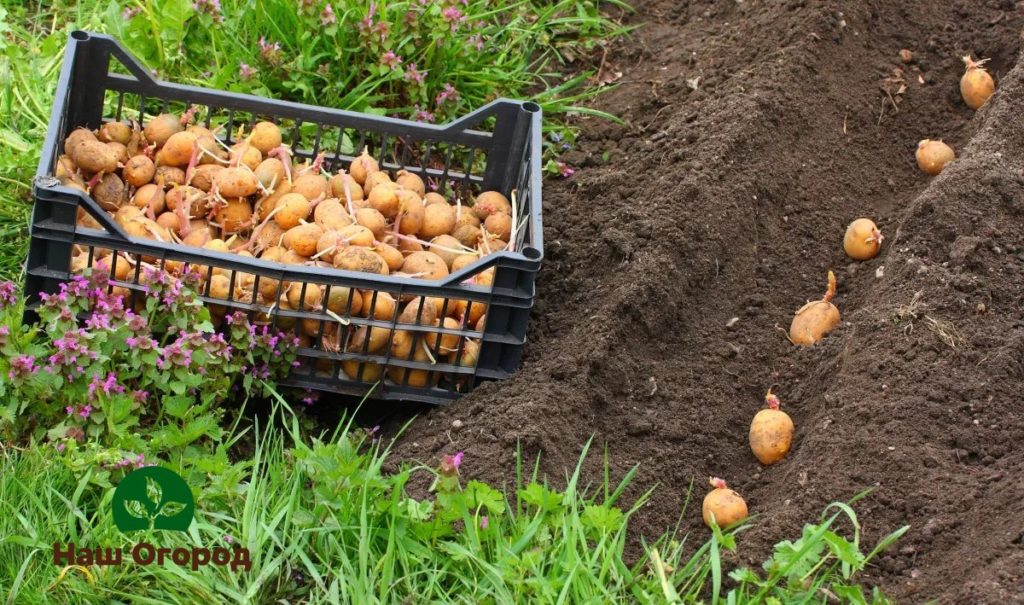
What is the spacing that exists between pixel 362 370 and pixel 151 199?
765 mm

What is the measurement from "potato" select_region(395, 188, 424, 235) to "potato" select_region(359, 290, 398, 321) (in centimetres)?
37

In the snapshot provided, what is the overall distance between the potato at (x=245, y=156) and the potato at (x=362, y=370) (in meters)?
0.67

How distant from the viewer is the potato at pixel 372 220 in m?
3.38

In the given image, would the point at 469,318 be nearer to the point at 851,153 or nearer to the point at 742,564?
the point at 742,564

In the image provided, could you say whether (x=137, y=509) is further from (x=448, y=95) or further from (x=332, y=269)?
(x=448, y=95)

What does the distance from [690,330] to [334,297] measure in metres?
1.00

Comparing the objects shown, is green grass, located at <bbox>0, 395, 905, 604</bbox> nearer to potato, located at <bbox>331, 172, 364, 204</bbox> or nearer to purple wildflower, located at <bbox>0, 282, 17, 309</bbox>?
purple wildflower, located at <bbox>0, 282, 17, 309</bbox>

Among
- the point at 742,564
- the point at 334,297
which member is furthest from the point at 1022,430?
the point at 334,297

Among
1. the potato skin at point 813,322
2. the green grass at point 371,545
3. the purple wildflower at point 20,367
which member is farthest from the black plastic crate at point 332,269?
the potato skin at point 813,322

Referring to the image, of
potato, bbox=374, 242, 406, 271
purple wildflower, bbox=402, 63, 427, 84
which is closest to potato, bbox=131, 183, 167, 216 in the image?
potato, bbox=374, 242, 406, 271

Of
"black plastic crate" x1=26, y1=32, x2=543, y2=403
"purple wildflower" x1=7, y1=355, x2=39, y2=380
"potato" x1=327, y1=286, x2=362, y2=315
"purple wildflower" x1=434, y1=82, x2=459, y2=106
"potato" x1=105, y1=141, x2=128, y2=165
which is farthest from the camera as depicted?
"purple wildflower" x1=434, y1=82, x2=459, y2=106

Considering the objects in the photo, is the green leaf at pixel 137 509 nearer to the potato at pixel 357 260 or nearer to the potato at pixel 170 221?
the potato at pixel 357 260

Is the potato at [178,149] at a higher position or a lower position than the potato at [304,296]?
higher

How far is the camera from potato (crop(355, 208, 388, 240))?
3383 mm
